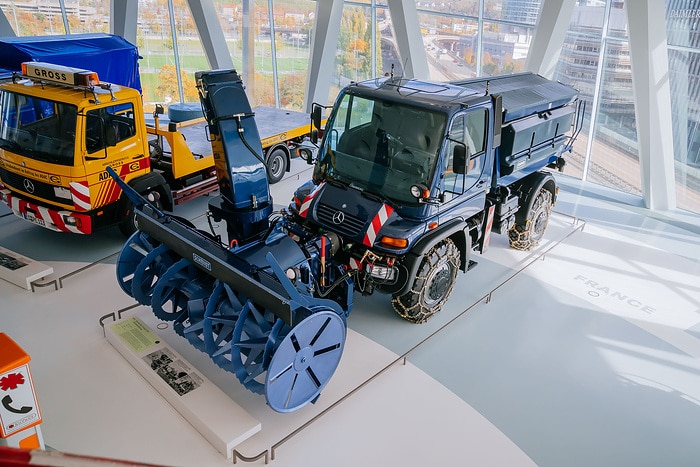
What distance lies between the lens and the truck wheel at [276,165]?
8359mm

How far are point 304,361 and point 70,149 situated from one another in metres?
3.63

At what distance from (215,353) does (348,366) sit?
3.89ft

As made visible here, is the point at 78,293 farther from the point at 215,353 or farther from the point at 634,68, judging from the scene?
the point at 634,68

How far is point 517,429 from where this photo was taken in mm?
4062

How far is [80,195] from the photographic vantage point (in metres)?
5.71

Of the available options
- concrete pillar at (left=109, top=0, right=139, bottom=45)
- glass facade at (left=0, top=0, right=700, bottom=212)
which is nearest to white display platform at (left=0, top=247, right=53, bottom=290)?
glass facade at (left=0, top=0, right=700, bottom=212)

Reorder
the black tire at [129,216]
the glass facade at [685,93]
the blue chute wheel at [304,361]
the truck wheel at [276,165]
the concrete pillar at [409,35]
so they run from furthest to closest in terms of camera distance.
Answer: the concrete pillar at [409,35] → the truck wheel at [276,165] → the glass facade at [685,93] → the black tire at [129,216] → the blue chute wheel at [304,361]

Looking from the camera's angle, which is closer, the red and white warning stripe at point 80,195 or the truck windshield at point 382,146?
the truck windshield at point 382,146

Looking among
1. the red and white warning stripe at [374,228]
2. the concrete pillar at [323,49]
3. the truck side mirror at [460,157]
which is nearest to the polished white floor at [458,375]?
the red and white warning stripe at [374,228]

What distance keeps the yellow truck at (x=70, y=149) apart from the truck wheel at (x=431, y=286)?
10.5ft

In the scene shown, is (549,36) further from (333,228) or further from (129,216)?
(129,216)

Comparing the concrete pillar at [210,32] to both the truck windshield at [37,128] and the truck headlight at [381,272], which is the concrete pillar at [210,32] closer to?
the truck windshield at [37,128]

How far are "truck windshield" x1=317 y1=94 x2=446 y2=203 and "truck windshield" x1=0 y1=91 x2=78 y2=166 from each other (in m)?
2.73

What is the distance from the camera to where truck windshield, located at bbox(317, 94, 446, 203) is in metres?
4.68
